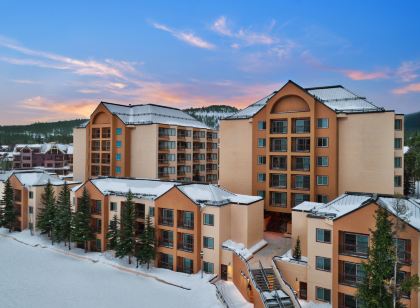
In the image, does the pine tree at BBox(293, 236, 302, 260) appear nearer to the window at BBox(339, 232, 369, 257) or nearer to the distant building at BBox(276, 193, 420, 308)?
the distant building at BBox(276, 193, 420, 308)

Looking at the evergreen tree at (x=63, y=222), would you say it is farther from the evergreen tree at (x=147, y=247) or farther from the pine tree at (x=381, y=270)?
the pine tree at (x=381, y=270)

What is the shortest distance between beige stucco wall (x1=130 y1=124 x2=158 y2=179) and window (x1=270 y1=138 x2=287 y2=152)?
2061 cm

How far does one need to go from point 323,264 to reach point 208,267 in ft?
35.3

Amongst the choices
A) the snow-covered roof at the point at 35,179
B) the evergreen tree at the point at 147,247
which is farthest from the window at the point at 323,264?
the snow-covered roof at the point at 35,179

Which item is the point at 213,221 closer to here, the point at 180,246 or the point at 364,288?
the point at 180,246

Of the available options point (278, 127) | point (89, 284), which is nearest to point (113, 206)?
point (89, 284)

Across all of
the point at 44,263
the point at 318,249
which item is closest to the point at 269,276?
the point at 318,249

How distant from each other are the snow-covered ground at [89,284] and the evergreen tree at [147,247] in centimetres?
118

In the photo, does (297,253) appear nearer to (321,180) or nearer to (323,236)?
(323,236)

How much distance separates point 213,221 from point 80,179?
120ft

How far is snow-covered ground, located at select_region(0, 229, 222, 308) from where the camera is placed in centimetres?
2545

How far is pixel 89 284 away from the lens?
28750 millimetres

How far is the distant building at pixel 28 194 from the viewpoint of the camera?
44938mm


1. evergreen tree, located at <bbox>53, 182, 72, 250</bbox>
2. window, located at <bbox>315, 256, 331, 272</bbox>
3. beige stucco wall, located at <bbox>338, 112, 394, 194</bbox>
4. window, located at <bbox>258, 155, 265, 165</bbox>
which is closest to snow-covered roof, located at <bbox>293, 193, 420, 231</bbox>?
window, located at <bbox>315, 256, 331, 272</bbox>
